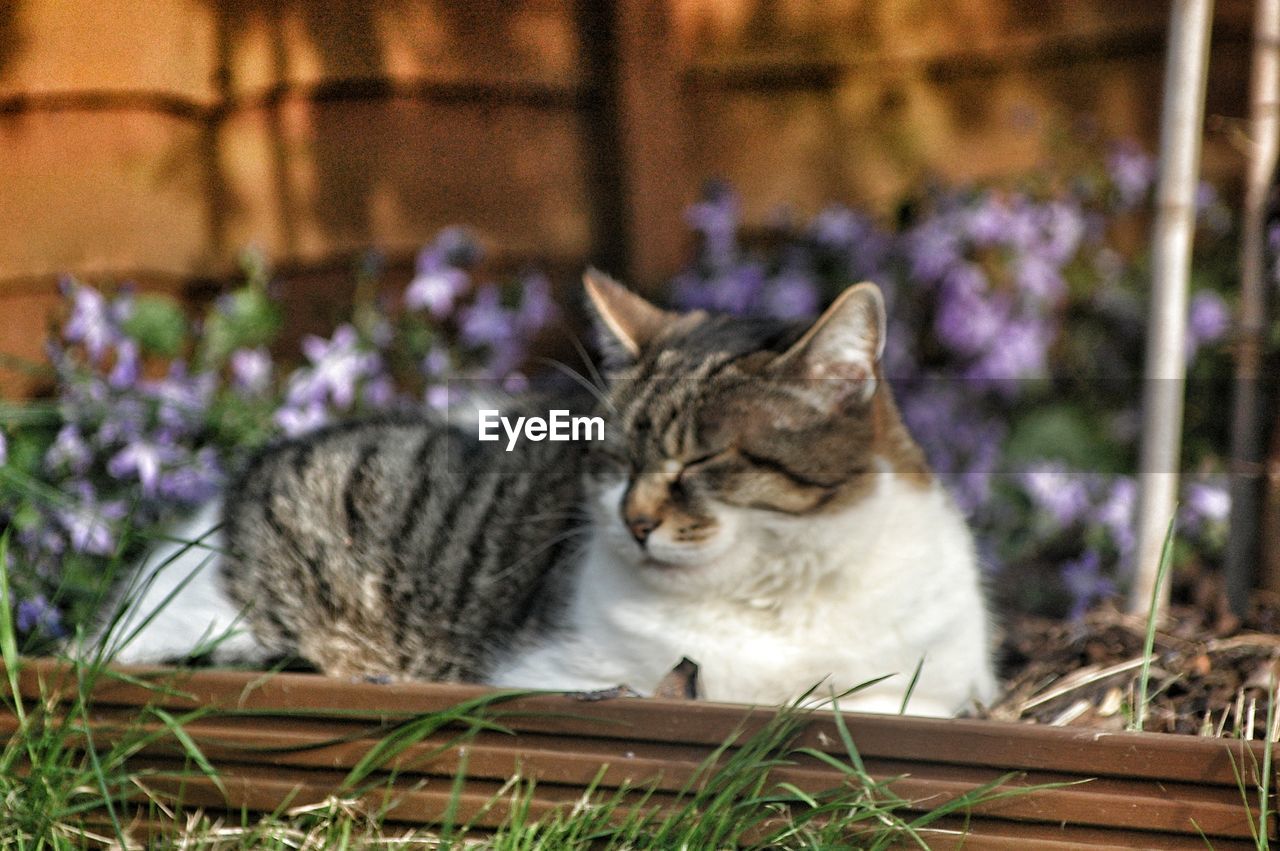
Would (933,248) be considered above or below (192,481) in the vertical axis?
above

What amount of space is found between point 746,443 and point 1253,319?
986mm

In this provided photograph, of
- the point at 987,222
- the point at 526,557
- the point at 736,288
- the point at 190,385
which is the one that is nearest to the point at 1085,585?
the point at 987,222

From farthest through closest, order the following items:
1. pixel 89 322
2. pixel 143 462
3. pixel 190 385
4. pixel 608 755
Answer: pixel 190 385, pixel 89 322, pixel 143 462, pixel 608 755

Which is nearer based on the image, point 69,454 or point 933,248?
point 69,454

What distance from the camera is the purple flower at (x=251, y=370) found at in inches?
97.6

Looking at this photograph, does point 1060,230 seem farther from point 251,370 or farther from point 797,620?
point 251,370

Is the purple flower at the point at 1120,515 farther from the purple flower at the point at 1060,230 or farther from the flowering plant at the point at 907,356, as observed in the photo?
the purple flower at the point at 1060,230

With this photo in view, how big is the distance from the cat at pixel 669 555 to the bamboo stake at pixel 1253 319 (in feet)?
1.79

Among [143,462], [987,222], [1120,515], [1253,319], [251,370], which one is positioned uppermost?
[987,222]

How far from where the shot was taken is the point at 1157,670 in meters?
1.74

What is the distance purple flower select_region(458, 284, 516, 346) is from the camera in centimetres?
264

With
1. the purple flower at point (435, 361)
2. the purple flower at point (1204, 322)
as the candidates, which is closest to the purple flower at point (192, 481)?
the purple flower at point (435, 361)

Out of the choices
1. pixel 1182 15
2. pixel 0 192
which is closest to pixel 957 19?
pixel 1182 15

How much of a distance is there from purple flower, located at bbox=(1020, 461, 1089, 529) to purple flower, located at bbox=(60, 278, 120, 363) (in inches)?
79.3
